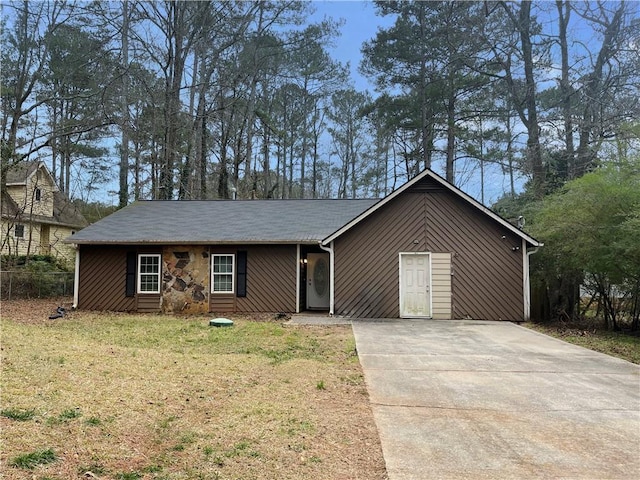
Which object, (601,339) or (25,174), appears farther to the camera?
(25,174)

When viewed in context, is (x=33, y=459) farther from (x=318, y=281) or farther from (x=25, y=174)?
(x=25, y=174)

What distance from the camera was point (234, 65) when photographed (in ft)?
67.5

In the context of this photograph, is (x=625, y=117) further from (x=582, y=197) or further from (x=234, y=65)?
(x=234, y=65)

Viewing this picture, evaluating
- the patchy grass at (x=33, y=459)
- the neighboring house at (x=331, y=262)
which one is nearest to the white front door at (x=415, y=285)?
the neighboring house at (x=331, y=262)

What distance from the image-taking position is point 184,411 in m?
4.07

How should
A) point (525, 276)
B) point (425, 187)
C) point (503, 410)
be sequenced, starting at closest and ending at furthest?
1. point (503, 410)
2. point (525, 276)
3. point (425, 187)

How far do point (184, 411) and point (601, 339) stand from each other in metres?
8.26

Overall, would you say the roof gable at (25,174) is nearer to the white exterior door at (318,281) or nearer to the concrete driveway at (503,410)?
the white exterior door at (318,281)

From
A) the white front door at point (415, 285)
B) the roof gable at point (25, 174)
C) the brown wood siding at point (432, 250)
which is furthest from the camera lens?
the roof gable at point (25, 174)

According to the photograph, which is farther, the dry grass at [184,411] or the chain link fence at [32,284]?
the chain link fence at [32,284]

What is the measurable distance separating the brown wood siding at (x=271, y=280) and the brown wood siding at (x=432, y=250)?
1.37 meters

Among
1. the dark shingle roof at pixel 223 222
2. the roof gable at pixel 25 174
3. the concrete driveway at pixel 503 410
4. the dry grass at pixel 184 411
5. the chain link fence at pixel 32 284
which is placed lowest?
the concrete driveway at pixel 503 410

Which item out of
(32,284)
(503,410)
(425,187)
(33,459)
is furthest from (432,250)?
(32,284)

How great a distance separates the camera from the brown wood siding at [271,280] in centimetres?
1227
